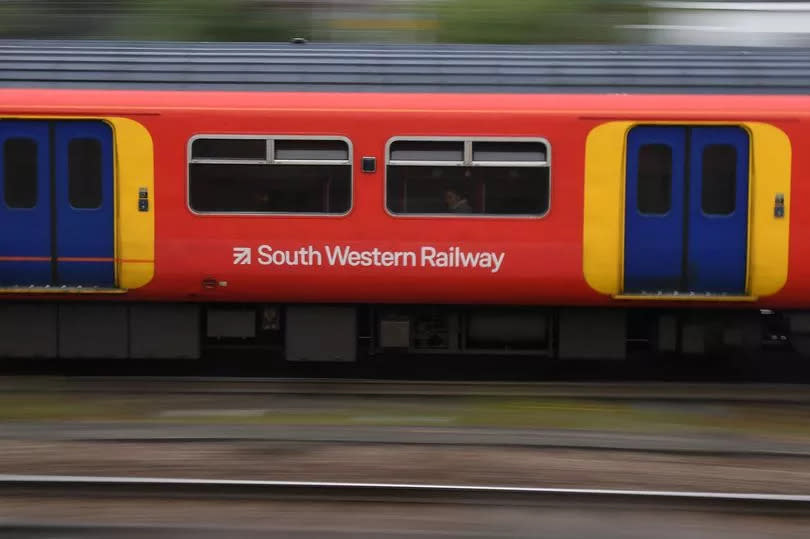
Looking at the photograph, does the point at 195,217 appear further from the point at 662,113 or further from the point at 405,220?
the point at 662,113

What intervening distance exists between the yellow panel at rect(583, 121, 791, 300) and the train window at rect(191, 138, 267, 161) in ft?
9.42

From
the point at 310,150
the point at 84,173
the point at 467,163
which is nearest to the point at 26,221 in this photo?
the point at 84,173

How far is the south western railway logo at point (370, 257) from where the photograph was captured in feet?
29.9

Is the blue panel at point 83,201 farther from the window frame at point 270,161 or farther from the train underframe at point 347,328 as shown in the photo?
the window frame at point 270,161

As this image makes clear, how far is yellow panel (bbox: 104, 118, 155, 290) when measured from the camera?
9.12 meters

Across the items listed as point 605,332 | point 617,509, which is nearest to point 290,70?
point 605,332

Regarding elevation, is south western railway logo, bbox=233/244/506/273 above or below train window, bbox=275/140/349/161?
below

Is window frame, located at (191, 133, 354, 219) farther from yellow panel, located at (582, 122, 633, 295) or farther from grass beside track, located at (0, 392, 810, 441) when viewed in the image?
yellow panel, located at (582, 122, 633, 295)

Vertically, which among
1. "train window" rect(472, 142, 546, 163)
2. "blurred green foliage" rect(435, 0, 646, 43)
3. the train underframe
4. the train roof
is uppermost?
"blurred green foliage" rect(435, 0, 646, 43)

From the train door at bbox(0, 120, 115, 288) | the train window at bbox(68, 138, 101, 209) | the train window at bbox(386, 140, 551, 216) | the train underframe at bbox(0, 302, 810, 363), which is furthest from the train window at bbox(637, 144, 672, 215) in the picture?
the train window at bbox(68, 138, 101, 209)

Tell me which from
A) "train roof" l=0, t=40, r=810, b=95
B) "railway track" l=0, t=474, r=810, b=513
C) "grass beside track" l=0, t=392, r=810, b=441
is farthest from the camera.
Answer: "train roof" l=0, t=40, r=810, b=95

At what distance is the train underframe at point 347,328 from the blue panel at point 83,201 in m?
0.46

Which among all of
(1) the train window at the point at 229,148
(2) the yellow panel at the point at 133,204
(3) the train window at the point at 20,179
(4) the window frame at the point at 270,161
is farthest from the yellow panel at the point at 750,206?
(3) the train window at the point at 20,179

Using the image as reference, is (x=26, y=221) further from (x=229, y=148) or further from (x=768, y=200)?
(x=768, y=200)
